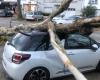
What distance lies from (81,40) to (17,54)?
2.40m

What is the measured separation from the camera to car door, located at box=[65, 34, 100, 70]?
980 centimetres

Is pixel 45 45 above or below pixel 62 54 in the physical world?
below

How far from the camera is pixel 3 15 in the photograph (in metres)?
54.0

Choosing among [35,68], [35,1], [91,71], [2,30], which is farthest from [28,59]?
[35,1]

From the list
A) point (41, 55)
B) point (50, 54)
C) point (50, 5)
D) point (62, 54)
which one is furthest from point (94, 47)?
point (50, 5)

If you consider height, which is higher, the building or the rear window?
the rear window

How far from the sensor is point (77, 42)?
33.1 ft

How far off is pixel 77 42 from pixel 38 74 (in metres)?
1.83

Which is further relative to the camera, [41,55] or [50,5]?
[50,5]

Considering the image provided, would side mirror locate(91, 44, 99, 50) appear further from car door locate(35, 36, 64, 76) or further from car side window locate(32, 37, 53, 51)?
car side window locate(32, 37, 53, 51)

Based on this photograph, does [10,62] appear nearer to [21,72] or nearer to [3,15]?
[21,72]

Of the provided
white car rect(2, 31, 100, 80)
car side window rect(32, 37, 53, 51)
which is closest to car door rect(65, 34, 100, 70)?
white car rect(2, 31, 100, 80)

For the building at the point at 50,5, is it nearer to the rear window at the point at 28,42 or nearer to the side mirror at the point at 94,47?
the side mirror at the point at 94,47

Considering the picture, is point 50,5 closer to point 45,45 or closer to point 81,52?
point 81,52
